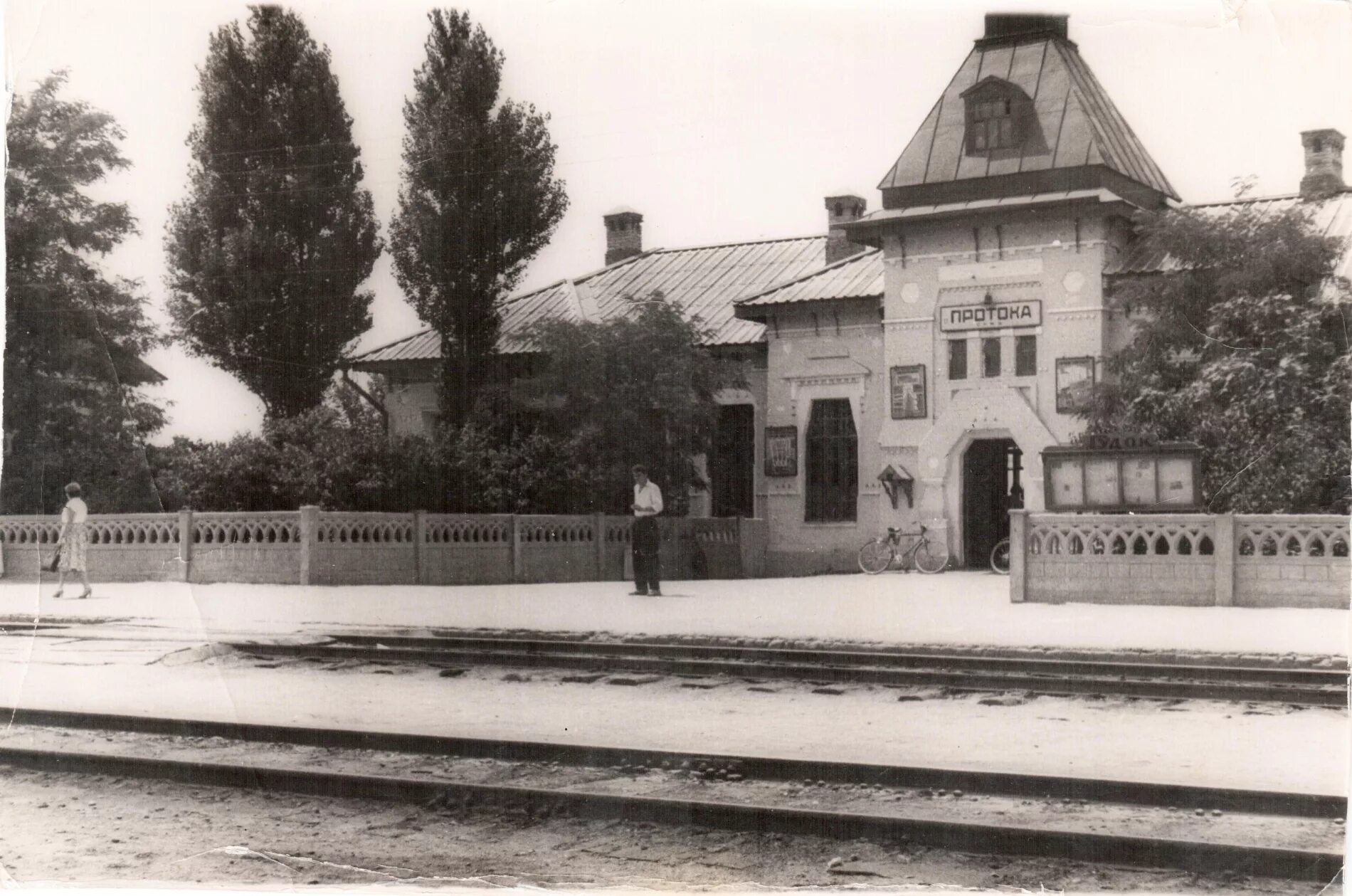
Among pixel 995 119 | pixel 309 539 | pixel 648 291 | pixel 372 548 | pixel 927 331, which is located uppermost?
pixel 995 119

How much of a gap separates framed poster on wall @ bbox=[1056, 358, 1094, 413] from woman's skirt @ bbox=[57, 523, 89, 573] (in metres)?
12.3

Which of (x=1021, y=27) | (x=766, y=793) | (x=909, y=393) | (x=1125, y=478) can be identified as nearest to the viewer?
(x=766, y=793)

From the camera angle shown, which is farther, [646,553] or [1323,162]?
[646,553]

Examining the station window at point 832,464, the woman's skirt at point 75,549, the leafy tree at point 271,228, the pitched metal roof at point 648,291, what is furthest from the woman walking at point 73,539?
the station window at point 832,464

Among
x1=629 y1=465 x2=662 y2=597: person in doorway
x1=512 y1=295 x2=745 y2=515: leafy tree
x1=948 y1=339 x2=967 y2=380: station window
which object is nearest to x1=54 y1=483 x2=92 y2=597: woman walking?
x1=512 y1=295 x2=745 y2=515: leafy tree

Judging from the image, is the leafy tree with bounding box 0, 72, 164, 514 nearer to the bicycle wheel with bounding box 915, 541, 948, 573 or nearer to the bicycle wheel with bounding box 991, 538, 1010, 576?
the bicycle wheel with bounding box 915, 541, 948, 573

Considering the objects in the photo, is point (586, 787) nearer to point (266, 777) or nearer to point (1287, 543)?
point (266, 777)

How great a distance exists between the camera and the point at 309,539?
1439cm

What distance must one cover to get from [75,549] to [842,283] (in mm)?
11501

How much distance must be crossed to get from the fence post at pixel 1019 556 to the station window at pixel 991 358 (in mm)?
4637

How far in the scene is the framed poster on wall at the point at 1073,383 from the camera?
17.0m

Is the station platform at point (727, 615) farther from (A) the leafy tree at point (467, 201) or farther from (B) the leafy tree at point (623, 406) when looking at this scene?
(A) the leafy tree at point (467, 201)

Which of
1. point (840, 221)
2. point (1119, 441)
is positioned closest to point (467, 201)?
point (840, 221)

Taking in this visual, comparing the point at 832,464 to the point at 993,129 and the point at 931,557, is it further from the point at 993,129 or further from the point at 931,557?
the point at 993,129
